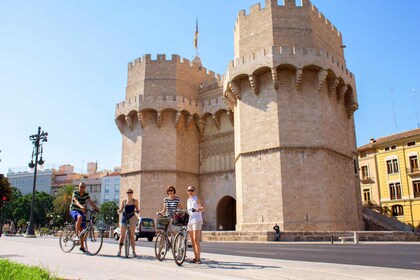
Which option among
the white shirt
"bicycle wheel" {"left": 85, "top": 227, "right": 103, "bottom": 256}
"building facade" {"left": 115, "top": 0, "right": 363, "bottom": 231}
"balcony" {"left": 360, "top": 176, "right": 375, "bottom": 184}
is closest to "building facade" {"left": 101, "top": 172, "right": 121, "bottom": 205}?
"building facade" {"left": 115, "top": 0, "right": 363, "bottom": 231}

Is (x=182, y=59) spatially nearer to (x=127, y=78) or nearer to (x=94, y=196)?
(x=127, y=78)

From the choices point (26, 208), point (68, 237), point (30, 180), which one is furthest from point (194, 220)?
point (30, 180)

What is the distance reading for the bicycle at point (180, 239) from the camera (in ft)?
20.0

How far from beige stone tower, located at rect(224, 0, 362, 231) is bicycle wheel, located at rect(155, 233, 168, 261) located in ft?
40.5

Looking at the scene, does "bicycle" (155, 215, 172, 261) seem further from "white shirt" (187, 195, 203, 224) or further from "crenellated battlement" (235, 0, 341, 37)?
"crenellated battlement" (235, 0, 341, 37)

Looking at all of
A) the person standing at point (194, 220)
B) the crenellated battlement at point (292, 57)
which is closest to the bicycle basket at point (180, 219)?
the person standing at point (194, 220)

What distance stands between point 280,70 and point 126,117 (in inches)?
489

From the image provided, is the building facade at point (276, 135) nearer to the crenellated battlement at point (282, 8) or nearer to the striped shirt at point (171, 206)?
the crenellated battlement at point (282, 8)

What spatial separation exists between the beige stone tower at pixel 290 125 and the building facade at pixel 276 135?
2.1 inches

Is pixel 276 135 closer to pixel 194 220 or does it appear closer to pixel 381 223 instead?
pixel 381 223

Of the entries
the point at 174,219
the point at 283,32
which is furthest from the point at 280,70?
the point at 174,219

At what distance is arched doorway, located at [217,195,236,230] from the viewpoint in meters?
26.4

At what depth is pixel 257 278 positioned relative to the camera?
4527mm

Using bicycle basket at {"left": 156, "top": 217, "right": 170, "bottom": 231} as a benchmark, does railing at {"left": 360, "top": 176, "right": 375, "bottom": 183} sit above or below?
above
